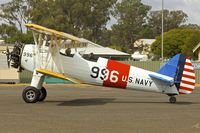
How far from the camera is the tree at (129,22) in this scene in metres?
109

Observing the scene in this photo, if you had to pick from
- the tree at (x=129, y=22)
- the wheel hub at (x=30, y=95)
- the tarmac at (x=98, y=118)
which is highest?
the tree at (x=129, y=22)

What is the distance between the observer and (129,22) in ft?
363

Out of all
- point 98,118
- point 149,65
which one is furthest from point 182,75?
point 149,65

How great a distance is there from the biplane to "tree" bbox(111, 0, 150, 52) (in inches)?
3524

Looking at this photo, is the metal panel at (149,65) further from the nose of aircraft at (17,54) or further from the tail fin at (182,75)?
the nose of aircraft at (17,54)

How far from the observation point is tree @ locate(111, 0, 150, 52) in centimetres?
10855

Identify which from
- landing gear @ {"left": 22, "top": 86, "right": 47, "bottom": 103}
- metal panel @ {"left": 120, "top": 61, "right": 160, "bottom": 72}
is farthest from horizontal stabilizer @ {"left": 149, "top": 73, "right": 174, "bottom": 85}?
metal panel @ {"left": 120, "top": 61, "right": 160, "bottom": 72}

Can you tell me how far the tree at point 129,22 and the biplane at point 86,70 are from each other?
89505 millimetres

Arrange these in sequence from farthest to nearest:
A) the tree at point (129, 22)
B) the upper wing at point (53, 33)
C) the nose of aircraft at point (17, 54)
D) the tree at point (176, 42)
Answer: the tree at point (129, 22) < the tree at point (176, 42) < the nose of aircraft at point (17, 54) < the upper wing at point (53, 33)

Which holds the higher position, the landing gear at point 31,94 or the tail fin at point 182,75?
the tail fin at point 182,75

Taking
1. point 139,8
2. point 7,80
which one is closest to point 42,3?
point 139,8

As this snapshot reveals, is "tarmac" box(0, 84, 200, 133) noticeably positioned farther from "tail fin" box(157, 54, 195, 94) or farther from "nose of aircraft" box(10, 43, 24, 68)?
"nose of aircraft" box(10, 43, 24, 68)

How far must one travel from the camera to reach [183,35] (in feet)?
260

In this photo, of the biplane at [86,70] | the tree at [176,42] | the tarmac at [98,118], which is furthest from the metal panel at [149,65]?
the tree at [176,42]
